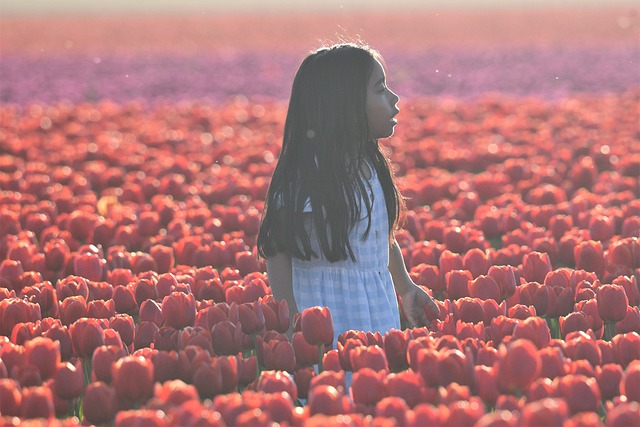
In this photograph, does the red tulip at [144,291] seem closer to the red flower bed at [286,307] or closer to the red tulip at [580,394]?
the red flower bed at [286,307]

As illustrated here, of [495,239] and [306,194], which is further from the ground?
[306,194]

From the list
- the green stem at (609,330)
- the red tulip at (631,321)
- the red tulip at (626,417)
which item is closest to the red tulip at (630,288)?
the green stem at (609,330)

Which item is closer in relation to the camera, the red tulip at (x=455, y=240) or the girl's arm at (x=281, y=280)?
the girl's arm at (x=281, y=280)

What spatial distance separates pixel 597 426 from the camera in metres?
2.12

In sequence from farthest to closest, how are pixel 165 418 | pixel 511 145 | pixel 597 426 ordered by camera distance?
pixel 511 145
pixel 165 418
pixel 597 426

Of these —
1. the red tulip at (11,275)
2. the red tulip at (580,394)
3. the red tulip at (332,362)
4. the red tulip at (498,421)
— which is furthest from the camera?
the red tulip at (11,275)

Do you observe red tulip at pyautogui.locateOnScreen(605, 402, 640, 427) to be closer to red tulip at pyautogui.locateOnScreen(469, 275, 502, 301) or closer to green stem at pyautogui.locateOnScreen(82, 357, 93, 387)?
Answer: red tulip at pyautogui.locateOnScreen(469, 275, 502, 301)

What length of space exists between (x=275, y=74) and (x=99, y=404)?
18915 millimetres

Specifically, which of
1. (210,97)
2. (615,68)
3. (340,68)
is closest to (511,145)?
(340,68)

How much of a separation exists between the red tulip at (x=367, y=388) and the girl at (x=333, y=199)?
1072 millimetres

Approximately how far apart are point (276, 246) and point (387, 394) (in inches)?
44.3

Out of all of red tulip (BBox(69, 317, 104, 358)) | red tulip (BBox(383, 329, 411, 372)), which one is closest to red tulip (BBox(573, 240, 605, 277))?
red tulip (BBox(383, 329, 411, 372))

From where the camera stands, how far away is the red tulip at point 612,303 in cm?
342

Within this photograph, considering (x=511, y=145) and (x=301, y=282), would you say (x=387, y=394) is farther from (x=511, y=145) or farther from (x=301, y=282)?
(x=511, y=145)
